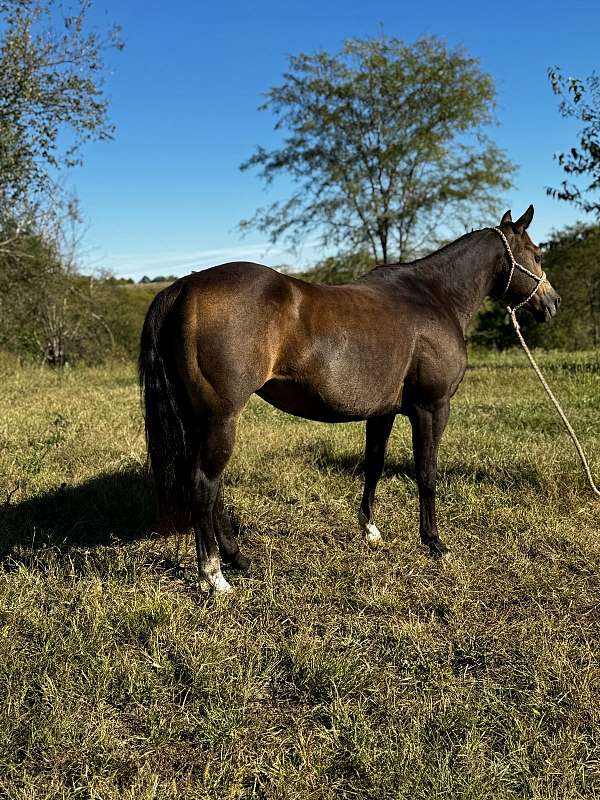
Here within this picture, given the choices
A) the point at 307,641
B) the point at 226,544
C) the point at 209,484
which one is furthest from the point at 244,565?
the point at 307,641

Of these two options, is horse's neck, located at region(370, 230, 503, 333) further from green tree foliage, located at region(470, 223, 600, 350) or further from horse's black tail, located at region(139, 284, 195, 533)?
green tree foliage, located at region(470, 223, 600, 350)

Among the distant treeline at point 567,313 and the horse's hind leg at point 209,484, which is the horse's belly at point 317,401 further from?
the distant treeline at point 567,313

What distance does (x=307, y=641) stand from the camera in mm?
3014

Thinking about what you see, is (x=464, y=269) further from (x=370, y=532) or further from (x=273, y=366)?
(x=370, y=532)

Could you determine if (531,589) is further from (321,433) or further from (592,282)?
(592,282)

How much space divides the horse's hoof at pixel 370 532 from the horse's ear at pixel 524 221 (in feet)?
8.16

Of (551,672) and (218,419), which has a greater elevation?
(218,419)

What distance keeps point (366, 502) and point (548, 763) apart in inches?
97.6

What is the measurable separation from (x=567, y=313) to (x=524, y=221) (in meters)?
27.5

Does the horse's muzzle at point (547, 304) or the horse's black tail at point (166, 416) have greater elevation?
the horse's muzzle at point (547, 304)

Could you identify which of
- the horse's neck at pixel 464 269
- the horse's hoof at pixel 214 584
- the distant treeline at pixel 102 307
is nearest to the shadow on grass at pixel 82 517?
the horse's hoof at pixel 214 584

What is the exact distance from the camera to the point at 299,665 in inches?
112

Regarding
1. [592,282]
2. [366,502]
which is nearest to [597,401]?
[366,502]

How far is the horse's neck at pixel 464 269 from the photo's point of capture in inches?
181
